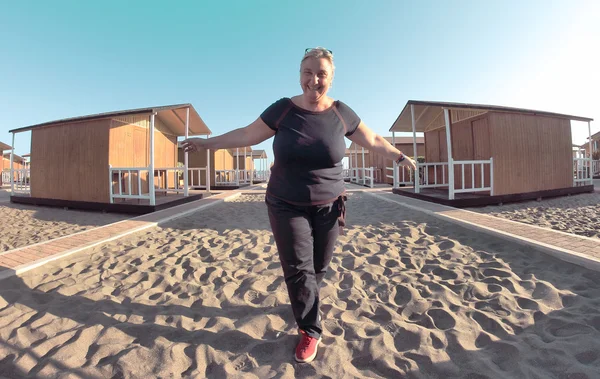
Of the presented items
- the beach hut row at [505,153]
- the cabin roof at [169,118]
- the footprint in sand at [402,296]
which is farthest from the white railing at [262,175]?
the footprint in sand at [402,296]

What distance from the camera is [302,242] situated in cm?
157

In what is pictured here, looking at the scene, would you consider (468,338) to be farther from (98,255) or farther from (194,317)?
(98,255)

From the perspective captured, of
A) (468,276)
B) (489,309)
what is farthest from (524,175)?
(489,309)

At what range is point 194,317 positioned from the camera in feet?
7.04

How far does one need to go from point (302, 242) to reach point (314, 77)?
0.92m

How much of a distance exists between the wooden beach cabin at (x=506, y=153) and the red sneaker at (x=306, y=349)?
6196 millimetres

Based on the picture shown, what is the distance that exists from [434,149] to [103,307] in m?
12.1

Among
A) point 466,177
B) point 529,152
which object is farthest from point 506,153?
point 466,177

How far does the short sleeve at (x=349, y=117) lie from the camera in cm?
168

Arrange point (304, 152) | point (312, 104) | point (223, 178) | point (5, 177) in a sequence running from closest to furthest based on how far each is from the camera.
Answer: point (304, 152) → point (312, 104) → point (223, 178) → point (5, 177)

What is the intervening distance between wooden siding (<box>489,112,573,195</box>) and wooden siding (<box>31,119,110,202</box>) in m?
10.4

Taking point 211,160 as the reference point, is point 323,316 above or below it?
below

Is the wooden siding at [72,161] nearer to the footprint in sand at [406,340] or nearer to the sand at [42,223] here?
the sand at [42,223]

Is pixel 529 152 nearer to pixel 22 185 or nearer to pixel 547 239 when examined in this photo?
pixel 547 239
